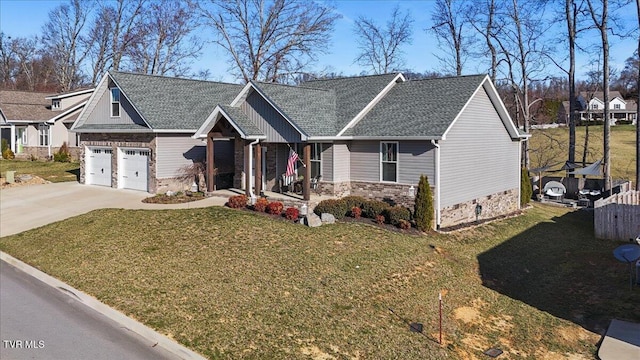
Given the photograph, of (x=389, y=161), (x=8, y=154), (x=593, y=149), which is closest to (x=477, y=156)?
(x=389, y=161)

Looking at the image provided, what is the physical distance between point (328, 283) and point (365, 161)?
395 inches

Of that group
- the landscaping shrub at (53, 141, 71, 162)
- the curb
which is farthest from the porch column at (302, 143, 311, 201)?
the landscaping shrub at (53, 141, 71, 162)

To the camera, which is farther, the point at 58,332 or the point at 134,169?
the point at 134,169

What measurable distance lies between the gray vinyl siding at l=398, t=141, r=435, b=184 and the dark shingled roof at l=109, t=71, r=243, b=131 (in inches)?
434

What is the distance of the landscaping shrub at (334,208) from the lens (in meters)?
18.8

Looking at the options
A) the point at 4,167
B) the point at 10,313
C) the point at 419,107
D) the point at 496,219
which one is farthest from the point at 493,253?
the point at 4,167

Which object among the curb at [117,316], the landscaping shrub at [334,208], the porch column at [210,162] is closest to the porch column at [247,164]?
the porch column at [210,162]

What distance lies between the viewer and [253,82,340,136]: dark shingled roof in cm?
2089

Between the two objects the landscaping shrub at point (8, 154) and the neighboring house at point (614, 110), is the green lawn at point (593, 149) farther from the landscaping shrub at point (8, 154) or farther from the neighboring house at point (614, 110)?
the landscaping shrub at point (8, 154)

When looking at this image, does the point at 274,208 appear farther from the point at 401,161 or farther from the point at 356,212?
the point at 401,161

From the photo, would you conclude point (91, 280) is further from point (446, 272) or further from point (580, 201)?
point (580, 201)

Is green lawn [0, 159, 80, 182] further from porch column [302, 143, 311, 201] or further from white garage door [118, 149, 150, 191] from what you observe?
porch column [302, 143, 311, 201]

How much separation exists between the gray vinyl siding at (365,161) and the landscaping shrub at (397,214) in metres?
2.59

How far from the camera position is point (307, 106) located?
2289cm
